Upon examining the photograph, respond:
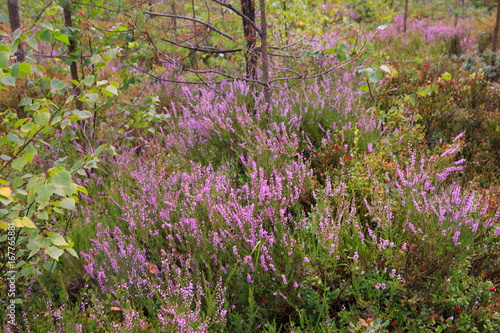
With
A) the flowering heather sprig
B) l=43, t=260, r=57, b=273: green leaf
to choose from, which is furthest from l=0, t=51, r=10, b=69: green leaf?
the flowering heather sprig

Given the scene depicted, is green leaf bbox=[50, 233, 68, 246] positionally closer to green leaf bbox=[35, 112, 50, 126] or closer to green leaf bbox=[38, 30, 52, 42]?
green leaf bbox=[35, 112, 50, 126]

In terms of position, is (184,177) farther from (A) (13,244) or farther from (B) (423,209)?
(B) (423,209)

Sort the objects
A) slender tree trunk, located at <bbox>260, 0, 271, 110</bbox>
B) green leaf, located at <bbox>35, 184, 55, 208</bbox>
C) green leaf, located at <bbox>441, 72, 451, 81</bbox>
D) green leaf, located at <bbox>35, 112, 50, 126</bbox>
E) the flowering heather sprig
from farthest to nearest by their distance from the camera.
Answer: slender tree trunk, located at <bbox>260, 0, 271, 110</bbox> < green leaf, located at <bbox>441, 72, 451, 81</bbox> < the flowering heather sprig < green leaf, located at <bbox>35, 112, 50, 126</bbox> < green leaf, located at <bbox>35, 184, 55, 208</bbox>

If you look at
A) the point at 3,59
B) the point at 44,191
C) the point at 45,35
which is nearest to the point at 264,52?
the point at 45,35

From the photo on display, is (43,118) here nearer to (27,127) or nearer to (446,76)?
(27,127)

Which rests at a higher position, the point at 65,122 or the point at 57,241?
the point at 65,122

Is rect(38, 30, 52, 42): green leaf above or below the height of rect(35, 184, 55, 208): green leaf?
above

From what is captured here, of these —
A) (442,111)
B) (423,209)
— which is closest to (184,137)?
(423,209)

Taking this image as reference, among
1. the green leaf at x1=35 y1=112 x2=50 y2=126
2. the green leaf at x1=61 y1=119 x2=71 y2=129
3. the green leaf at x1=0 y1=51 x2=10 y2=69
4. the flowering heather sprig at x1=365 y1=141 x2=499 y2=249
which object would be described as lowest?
the flowering heather sprig at x1=365 y1=141 x2=499 y2=249

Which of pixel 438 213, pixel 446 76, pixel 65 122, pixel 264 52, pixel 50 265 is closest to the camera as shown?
pixel 65 122

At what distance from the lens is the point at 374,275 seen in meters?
2.16

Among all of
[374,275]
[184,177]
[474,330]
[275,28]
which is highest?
[275,28]

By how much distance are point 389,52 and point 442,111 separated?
4.21 m

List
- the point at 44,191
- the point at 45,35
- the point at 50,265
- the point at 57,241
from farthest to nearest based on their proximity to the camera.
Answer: the point at 45,35, the point at 50,265, the point at 57,241, the point at 44,191
